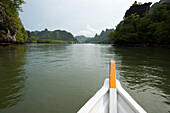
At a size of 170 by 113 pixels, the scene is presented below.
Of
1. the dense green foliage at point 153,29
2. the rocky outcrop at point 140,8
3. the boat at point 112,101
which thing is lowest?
the boat at point 112,101

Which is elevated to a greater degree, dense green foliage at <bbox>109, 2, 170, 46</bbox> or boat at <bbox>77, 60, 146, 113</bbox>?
dense green foliage at <bbox>109, 2, 170, 46</bbox>

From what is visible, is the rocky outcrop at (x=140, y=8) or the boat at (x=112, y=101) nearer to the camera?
the boat at (x=112, y=101)

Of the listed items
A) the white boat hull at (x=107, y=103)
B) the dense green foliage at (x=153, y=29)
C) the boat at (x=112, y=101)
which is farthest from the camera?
the dense green foliage at (x=153, y=29)

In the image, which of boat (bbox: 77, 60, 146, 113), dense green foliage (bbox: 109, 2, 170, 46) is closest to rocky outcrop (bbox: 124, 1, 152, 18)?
dense green foliage (bbox: 109, 2, 170, 46)

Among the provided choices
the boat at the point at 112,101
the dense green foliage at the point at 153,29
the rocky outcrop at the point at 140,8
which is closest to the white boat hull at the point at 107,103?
the boat at the point at 112,101

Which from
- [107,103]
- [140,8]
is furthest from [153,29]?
[107,103]

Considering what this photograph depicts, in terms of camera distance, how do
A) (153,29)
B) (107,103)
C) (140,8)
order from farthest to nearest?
1. (140,8)
2. (153,29)
3. (107,103)

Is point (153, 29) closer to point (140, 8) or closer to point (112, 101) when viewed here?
point (140, 8)

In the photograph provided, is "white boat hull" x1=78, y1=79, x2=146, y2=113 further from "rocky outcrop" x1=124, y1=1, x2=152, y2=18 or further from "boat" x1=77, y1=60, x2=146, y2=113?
"rocky outcrop" x1=124, y1=1, x2=152, y2=18

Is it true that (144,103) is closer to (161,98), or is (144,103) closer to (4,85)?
(161,98)

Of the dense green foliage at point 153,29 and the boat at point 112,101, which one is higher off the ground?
the dense green foliage at point 153,29

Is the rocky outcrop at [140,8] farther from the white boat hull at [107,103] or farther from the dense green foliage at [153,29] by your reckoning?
the white boat hull at [107,103]

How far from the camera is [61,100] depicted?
3748mm

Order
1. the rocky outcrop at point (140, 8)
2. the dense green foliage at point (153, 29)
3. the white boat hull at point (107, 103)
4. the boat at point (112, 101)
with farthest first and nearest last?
the rocky outcrop at point (140, 8) < the dense green foliage at point (153, 29) < the boat at point (112, 101) < the white boat hull at point (107, 103)
